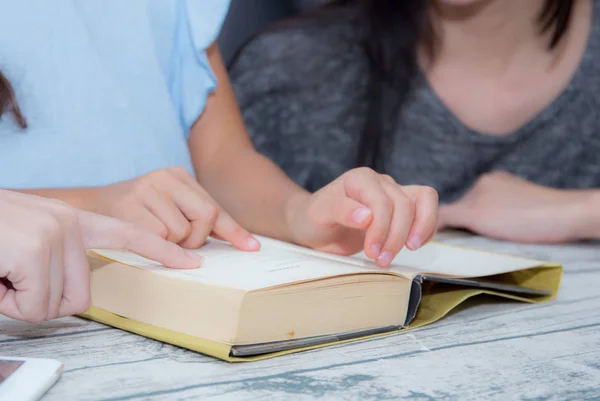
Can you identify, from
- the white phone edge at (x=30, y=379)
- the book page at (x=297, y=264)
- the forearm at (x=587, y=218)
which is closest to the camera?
the white phone edge at (x=30, y=379)

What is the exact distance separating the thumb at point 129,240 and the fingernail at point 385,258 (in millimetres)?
148

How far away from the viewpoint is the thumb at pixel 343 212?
24.3 inches

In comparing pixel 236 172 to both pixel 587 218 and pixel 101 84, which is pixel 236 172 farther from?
pixel 587 218

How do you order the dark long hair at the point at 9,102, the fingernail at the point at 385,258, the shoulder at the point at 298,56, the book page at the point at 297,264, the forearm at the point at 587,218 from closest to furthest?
the book page at the point at 297,264
the fingernail at the point at 385,258
the dark long hair at the point at 9,102
the forearm at the point at 587,218
the shoulder at the point at 298,56

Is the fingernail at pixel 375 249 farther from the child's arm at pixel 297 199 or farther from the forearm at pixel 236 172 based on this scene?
the forearm at pixel 236 172

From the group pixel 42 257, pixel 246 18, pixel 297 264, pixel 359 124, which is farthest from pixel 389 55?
pixel 42 257

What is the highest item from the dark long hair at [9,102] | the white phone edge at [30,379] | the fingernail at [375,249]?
the dark long hair at [9,102]

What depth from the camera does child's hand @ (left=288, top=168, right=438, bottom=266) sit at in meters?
0.61

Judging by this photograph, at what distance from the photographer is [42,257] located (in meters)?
0.45

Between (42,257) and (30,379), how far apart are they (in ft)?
0.24

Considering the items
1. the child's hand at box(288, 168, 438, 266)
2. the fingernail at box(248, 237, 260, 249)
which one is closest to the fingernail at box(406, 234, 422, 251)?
the child's hand at box(288, 168, 438, 266)

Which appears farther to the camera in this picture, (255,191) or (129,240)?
(255,191)

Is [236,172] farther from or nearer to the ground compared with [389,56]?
nearer to the ground

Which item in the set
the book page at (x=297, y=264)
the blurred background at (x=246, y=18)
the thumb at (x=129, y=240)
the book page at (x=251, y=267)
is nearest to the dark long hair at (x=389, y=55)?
the blurred background at (x=246, y=18)
